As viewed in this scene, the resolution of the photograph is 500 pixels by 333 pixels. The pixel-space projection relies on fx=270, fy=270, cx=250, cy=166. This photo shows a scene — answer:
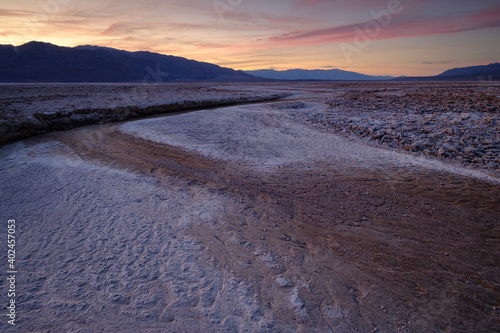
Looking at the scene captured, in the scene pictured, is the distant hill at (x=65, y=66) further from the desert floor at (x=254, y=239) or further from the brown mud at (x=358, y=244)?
the brown mud at (x=358, y=244)

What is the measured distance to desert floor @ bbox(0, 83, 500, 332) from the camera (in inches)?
113

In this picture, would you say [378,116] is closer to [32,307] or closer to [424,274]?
[424,274]

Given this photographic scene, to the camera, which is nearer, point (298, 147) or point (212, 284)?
point (212, 284)

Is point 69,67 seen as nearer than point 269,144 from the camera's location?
No

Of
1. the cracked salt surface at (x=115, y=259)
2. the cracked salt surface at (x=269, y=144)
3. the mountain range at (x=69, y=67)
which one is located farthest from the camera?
the mountain range at (x=69, y=67)

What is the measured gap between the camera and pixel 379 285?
128 inches

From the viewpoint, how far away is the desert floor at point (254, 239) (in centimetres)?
288

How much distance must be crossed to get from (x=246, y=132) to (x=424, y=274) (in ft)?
26.6

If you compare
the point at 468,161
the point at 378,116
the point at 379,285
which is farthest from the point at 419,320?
the point at 378,116

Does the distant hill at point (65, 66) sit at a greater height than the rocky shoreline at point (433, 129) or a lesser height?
greater

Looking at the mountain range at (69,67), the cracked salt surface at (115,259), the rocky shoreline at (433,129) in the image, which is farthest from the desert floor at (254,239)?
the mountain range at (69,67)

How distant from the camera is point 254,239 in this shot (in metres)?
4.11

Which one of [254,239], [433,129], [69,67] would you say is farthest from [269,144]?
[69,67]

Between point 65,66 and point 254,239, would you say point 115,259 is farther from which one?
point 65,66
